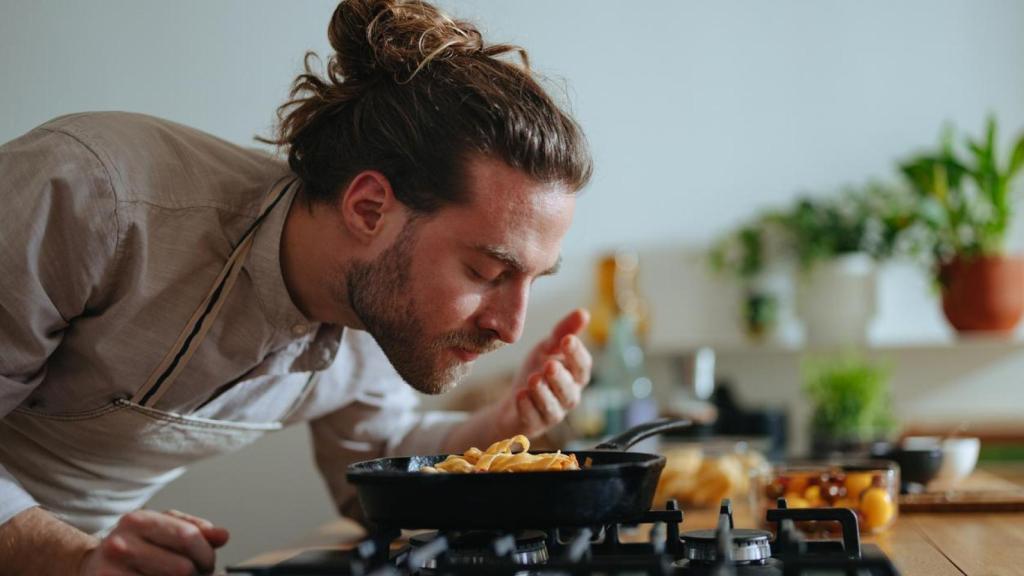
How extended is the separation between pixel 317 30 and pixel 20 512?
1936mm

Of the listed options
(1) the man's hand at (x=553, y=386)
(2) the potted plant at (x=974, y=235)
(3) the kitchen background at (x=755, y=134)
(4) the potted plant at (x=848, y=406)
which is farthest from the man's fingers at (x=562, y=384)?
(2) the potted plant at (x=974, y=235)

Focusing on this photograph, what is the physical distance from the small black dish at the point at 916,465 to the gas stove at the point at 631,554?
62cm

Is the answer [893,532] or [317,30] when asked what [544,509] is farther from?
[317,30]

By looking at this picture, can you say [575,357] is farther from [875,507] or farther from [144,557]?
[144,557]

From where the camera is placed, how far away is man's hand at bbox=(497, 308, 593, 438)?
1.42 m

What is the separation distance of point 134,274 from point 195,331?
104 millimetres

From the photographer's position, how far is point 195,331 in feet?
4.19

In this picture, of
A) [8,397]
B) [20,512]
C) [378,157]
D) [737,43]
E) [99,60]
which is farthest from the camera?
[737,43]

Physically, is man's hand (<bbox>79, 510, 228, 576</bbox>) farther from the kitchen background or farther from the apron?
the kitchen background

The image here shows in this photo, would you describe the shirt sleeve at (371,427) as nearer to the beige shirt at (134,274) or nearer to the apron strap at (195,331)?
the beige shirt at (134,274)

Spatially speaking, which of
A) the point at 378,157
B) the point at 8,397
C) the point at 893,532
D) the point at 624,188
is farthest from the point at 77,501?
the point at 624,188

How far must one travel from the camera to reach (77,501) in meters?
1.46

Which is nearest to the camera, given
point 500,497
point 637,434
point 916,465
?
point 500,497

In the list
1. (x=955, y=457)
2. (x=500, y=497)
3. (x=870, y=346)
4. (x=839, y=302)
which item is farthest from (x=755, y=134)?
(x=500, y=497)
